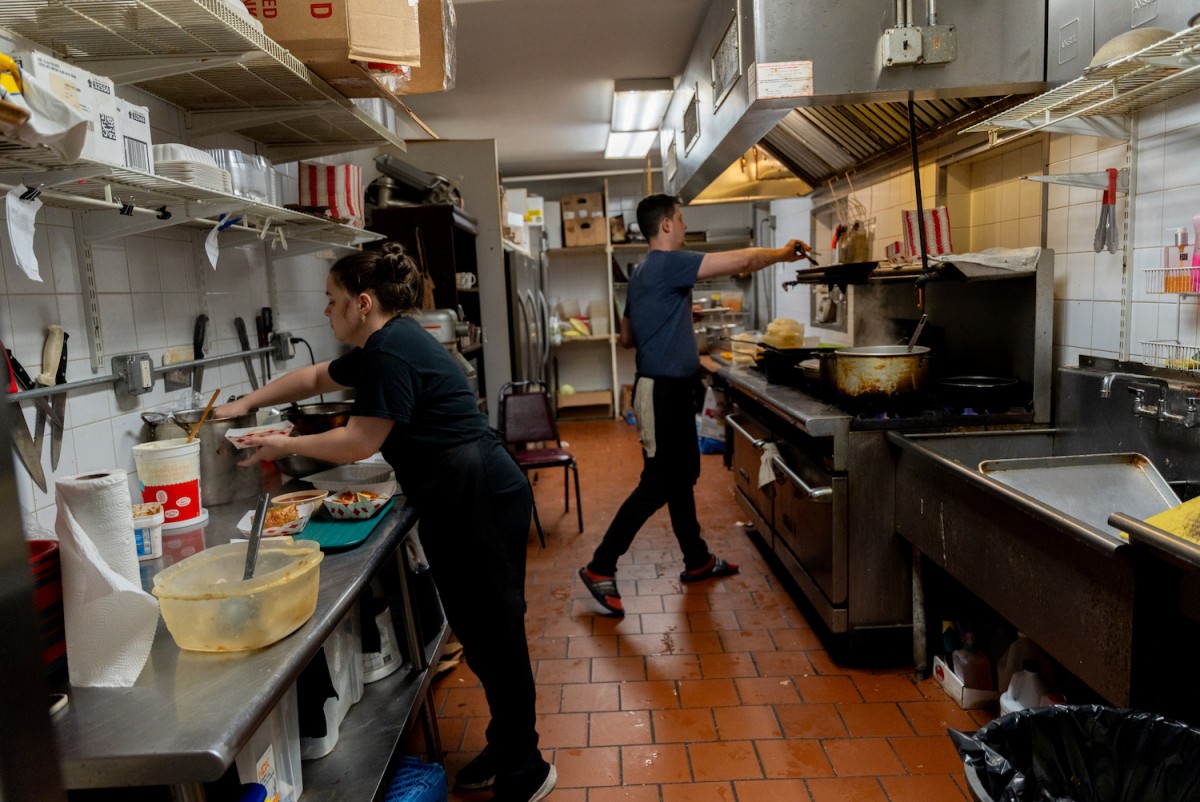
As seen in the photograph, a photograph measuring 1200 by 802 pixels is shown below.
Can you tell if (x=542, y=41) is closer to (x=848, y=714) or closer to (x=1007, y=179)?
(x=1007, y=179)

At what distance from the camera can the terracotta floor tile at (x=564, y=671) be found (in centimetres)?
293

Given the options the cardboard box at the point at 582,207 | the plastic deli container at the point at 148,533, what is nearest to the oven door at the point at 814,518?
the plastic deli container at the point at 148,533

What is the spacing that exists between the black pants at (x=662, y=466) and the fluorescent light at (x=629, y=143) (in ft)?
12.6

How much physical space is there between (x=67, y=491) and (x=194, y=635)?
32 centimetres

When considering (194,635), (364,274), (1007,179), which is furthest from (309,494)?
(1007,179)

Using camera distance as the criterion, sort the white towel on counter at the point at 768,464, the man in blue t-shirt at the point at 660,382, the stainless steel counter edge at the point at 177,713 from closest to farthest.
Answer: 1. the stainless steel counter edge at the point at 177,713
2. the white towel on counter at the point at 768,464
3. the man in blue t-shirt at the point at 660,382

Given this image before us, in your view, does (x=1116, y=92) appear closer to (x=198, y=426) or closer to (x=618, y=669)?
(x=618, y=669)

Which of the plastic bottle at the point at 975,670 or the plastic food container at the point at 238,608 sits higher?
the plastic food container at the point at 238,608

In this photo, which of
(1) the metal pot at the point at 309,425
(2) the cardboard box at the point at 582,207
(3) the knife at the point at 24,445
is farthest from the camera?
(2) the cardboard box at the point at 582,207

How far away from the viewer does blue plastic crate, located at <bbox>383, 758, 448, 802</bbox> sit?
192 centimetres

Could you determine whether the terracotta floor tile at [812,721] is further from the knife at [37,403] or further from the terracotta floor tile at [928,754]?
the knife at [37,403]

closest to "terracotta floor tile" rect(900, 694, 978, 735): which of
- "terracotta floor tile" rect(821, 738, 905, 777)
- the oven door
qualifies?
"terracotta floor tile" rect(821, 738, 905, 777)

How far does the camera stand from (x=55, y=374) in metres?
1.86

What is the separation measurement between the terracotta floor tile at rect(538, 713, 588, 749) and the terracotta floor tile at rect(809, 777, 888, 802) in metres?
0.72
